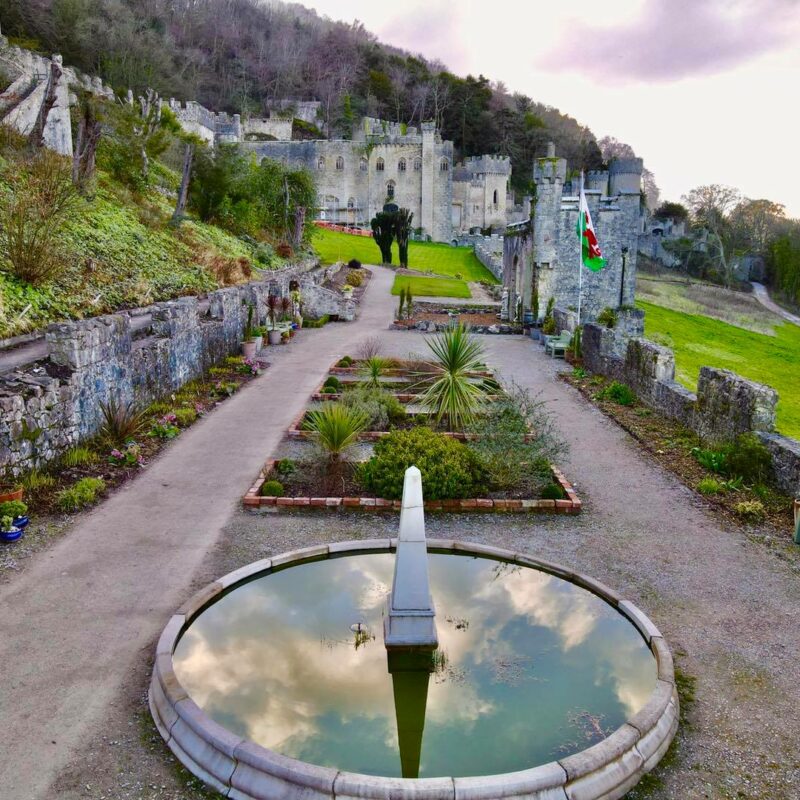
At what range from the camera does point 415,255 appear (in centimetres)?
5312

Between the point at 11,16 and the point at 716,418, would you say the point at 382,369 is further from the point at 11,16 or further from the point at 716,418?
the point at 11,16

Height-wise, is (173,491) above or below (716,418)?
below

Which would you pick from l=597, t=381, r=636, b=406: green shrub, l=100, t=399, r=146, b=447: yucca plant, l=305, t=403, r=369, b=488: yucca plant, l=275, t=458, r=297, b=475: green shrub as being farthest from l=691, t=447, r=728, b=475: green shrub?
l=100, t=399, r=146, b=447: yucca plant

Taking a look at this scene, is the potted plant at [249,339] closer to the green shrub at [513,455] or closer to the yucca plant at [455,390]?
the yucca plant at [455,390]

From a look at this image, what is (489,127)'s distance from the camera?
83125 mm

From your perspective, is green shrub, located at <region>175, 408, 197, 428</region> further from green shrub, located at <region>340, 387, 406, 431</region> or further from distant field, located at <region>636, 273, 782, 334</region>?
distant field, located at <region>636, 273, 782, 334</region>

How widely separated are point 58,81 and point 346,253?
911 inches

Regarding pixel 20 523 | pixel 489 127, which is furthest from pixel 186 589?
pixel 489 127

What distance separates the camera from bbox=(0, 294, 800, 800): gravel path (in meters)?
4.40

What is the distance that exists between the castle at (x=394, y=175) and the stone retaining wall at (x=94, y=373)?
59.4m

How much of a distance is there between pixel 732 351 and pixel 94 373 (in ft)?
93.5

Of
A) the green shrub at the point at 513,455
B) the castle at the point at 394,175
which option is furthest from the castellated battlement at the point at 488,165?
the green shrub at the point at 513,455

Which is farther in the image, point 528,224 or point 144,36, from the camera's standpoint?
point 144,36

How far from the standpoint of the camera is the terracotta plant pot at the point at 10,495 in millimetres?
7824
